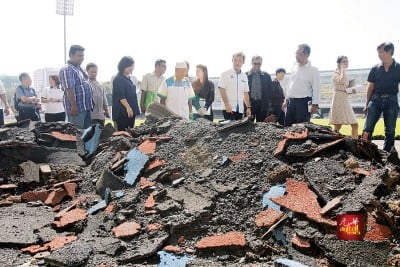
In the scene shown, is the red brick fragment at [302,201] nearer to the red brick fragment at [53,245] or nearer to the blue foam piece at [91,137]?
the red brick fragment at [53,245]

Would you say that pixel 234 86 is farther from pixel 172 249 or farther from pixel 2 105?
pixel 2 105

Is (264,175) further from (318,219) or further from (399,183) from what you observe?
(399,183)

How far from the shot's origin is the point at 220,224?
3680mm

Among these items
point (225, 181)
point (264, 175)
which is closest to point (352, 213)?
point (264, 175)

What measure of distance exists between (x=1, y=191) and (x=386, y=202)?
4.65m

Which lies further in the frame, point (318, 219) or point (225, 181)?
point (225, 181)

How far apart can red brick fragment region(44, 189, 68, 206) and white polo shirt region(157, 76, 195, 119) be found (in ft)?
8.37

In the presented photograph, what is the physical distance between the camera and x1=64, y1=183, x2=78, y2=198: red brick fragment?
16.1 ft

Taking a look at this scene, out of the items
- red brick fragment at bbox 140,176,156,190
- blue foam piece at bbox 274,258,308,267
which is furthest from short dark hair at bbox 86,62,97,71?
blue foam piece at bbox 274,258,308,267

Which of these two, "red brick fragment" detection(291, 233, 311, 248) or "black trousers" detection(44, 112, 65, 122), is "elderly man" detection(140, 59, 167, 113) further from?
"red brick fragment" detection(291, 233, 311, 248)

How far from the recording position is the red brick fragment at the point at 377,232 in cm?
316

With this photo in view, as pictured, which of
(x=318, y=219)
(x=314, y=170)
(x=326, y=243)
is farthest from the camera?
(x=314, y=170)

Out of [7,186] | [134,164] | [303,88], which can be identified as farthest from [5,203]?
[303,88]

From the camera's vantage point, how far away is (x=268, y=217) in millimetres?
3607
